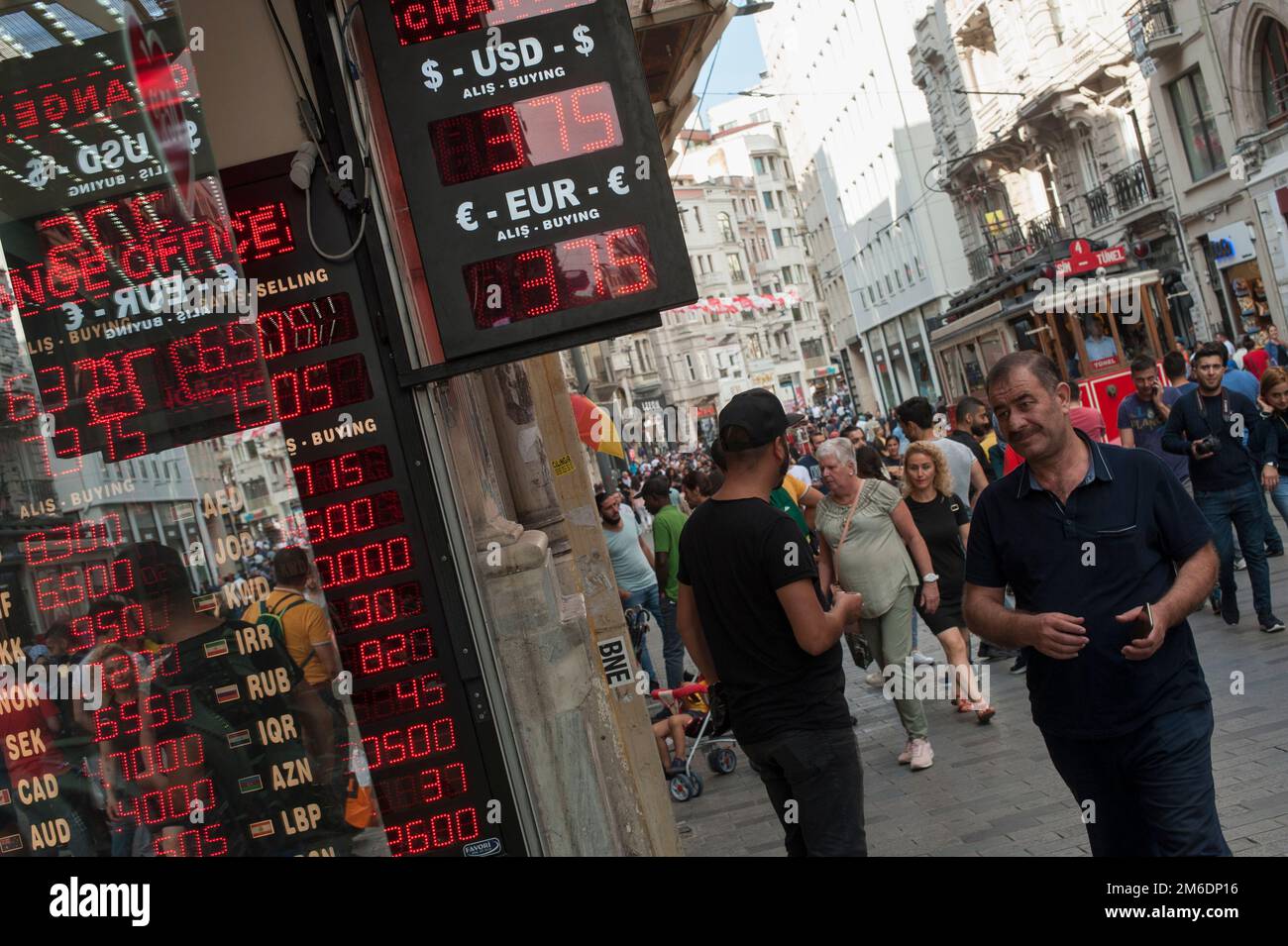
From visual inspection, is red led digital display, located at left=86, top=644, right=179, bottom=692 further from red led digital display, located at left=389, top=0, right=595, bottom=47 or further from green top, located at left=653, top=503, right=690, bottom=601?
green top, located at left=653, top=503, right=690, bottom=601

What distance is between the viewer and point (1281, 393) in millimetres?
9812

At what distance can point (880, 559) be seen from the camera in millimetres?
8297

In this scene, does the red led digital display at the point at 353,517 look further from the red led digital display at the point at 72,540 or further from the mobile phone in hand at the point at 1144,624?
the mobile phone in hand at the point at 1144,624

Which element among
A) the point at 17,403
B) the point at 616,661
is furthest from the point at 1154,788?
the point at 616,661

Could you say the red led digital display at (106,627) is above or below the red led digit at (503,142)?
below

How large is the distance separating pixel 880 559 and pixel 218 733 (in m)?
4.68

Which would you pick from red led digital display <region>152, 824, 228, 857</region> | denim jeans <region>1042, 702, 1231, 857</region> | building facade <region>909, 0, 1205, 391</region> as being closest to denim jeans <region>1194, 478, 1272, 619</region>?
denim jeans <region>1042, 702, 1231, 857</region>

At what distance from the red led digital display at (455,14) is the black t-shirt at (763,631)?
6.14 ft

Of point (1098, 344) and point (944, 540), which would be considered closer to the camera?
point (944, 540)

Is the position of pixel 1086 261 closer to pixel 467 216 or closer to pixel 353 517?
pixel 467 216

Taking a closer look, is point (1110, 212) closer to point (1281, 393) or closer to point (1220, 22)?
point (1220, 22)

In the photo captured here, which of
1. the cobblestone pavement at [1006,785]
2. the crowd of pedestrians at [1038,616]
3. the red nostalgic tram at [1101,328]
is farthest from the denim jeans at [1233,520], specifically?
the red nostalgic tram at [1101,328]

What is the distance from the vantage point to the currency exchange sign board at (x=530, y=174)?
476 cm
